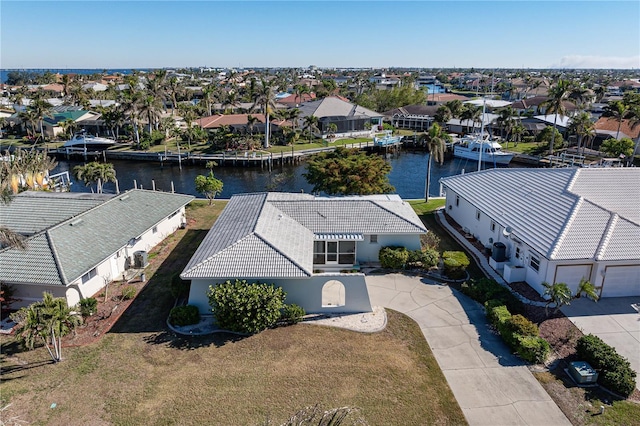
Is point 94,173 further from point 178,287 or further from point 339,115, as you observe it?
point 339,115

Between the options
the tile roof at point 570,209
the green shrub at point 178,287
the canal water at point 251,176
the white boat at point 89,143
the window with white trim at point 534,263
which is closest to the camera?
the tile roof at point 570,209

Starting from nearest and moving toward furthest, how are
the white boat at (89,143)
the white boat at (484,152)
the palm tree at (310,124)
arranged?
1. the white boat at (484,152)
2. the white boat at (89,143)
3. the palm tree at (310,124)

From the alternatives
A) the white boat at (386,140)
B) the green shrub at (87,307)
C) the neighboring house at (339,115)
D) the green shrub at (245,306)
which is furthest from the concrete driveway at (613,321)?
the neighboring house at (339,115)

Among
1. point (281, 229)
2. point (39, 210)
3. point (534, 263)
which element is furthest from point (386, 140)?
point (39, 210)

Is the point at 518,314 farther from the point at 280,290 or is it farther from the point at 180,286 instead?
the point at 180,286

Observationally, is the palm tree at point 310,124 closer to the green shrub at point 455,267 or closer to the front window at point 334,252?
the front window at point 334,252

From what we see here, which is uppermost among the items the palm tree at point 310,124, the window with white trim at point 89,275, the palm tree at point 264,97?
the palm tree at point 264,97
